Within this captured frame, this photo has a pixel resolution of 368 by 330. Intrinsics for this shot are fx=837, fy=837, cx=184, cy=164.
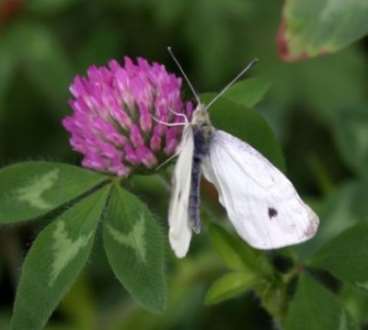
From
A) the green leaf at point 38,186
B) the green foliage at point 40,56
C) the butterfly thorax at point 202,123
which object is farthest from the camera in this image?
the green foliage at point 40,56

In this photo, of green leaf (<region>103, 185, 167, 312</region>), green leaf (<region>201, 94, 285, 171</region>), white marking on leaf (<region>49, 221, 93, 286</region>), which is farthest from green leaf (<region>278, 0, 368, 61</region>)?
white marking on leaf (<region>49, 221, 93, 286</region>)

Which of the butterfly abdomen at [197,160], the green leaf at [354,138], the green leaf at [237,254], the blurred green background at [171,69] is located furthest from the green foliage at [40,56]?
the butterfly abdomen at [197,160]

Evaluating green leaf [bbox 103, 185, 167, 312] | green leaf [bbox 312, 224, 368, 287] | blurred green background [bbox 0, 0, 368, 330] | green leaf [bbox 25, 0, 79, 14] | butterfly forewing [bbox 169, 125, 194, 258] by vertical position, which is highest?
butterfly forewing [bbox 169, 125, 194, 258]

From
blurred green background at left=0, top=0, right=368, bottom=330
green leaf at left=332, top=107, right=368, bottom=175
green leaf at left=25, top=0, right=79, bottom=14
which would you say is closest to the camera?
green leaf at left=332, top=107, right=368, bottom=175

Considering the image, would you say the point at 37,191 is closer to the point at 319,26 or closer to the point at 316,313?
the point at 316,313

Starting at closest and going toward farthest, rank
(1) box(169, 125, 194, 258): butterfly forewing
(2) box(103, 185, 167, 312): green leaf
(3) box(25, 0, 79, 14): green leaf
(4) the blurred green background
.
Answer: (1) box(169, 125, 194, 258): butterfly forewing → (2) box(103, 185, 167, 312): green leaf → (4) the blurred green background → (3) box(25, 0, 79, 14): green leaf

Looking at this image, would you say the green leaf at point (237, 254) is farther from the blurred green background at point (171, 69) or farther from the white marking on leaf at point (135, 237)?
the blurred green background at point (171, 69)

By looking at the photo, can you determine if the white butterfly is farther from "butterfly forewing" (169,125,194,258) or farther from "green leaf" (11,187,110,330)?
"green leaf" (11,187,110,330)
